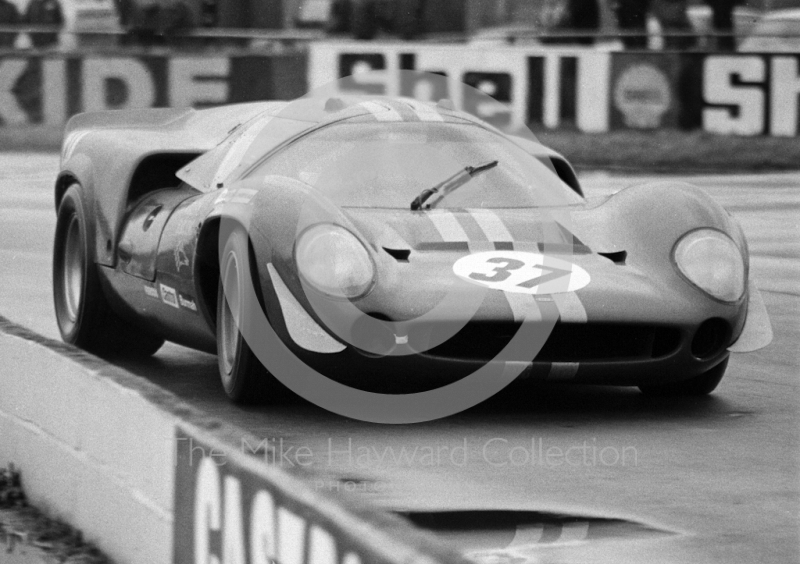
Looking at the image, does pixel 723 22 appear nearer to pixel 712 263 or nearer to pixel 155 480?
pixel 712 263

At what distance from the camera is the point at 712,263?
206 inches

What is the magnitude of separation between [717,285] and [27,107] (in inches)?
509

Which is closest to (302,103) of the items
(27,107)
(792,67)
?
(792,67)

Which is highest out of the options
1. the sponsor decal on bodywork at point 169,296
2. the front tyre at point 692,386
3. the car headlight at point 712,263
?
the car headlight at point 712,263

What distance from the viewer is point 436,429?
4945mm

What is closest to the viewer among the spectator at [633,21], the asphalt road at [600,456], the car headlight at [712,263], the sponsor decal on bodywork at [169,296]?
the asphalt road at [600,456]

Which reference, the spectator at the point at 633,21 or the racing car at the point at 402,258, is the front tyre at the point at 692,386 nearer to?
the racing car at the point at 402,258

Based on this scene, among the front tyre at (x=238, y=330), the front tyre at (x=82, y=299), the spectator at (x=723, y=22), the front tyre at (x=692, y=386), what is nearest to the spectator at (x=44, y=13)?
the spectator at (x=723, y=22)

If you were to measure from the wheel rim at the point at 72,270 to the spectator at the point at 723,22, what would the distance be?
974cm

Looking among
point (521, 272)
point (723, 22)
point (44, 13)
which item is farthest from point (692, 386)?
point (44, 13)

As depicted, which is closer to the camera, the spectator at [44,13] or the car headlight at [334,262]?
the car headlight at [334,262]

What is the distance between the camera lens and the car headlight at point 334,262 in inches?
191

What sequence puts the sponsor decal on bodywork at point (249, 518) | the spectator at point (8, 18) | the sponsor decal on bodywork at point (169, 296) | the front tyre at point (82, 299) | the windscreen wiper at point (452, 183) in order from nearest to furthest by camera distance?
the sponsor decal on bodywork at point (249, 518), the windscreen wiper at point (452, 183), the sponsor decal on bodywork at point (169, 296), the front tyre at point (82, 299), the spectator at point (8, 18)

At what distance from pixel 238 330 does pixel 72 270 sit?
6.55 feet
